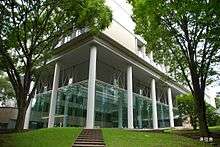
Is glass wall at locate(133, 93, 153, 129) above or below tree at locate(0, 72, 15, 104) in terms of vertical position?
below

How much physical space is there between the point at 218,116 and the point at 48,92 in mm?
21622

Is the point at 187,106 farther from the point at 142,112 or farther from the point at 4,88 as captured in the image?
the point at 4,88

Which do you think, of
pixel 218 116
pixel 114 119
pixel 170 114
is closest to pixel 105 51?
pixel 114 119

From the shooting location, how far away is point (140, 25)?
16.0 metres

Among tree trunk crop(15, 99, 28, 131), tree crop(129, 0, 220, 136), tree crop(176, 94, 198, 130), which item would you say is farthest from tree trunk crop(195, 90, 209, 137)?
tree crop(176, 94, 198, 130)

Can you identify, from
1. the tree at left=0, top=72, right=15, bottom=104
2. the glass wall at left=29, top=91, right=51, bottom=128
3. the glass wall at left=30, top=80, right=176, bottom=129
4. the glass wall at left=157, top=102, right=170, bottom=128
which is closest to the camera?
the glass wall at left=30, top=80, right=176, bottom=129

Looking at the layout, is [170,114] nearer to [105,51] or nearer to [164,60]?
[105,51]

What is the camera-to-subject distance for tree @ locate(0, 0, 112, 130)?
14.4m

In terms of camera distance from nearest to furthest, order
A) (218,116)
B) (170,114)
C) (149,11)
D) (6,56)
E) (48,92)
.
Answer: (149,11)
(6,56)
(218,116)
(48,92)
(170,114)

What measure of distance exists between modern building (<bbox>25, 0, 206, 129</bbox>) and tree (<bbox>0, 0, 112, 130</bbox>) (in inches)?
248

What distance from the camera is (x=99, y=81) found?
25.5m

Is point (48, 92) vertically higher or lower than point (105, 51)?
lower

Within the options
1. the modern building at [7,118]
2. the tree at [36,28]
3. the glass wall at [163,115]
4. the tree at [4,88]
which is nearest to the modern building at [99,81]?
the glass wall at [163,115]

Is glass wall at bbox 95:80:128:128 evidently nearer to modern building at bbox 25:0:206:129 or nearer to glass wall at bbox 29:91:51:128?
modern building at bbox 25:0:206:129
